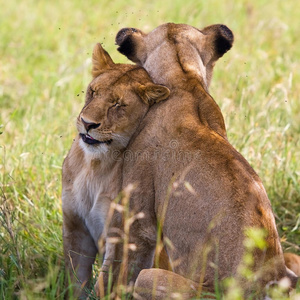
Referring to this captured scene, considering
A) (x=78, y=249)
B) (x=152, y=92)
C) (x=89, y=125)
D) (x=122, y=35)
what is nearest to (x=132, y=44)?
(x=122, y=35)

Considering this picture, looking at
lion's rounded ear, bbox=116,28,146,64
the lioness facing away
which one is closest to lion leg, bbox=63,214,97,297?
the lioness facing away

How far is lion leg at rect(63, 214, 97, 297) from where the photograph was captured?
3281 mm

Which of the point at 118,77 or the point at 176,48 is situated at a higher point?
the point at 176,48

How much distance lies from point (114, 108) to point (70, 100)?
255cm

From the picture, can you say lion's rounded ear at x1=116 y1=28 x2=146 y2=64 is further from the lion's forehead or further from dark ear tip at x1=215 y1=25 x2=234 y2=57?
dark ear tip at x1=215 y1=25 x2=234 y2=57

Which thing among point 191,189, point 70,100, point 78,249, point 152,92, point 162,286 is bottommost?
point 78,249

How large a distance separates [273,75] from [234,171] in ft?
11.7

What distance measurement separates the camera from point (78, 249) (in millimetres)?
3326

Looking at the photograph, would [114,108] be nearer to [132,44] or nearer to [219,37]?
[132,44]

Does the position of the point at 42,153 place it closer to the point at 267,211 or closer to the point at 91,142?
the point at 91,142

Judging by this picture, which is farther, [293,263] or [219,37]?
[219,37]

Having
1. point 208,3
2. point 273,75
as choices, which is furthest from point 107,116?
point 208,3

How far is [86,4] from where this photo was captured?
7.73 m

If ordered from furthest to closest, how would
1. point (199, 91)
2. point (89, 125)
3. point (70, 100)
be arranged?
point (70, 100), point (199, 91), point (89, 125)
